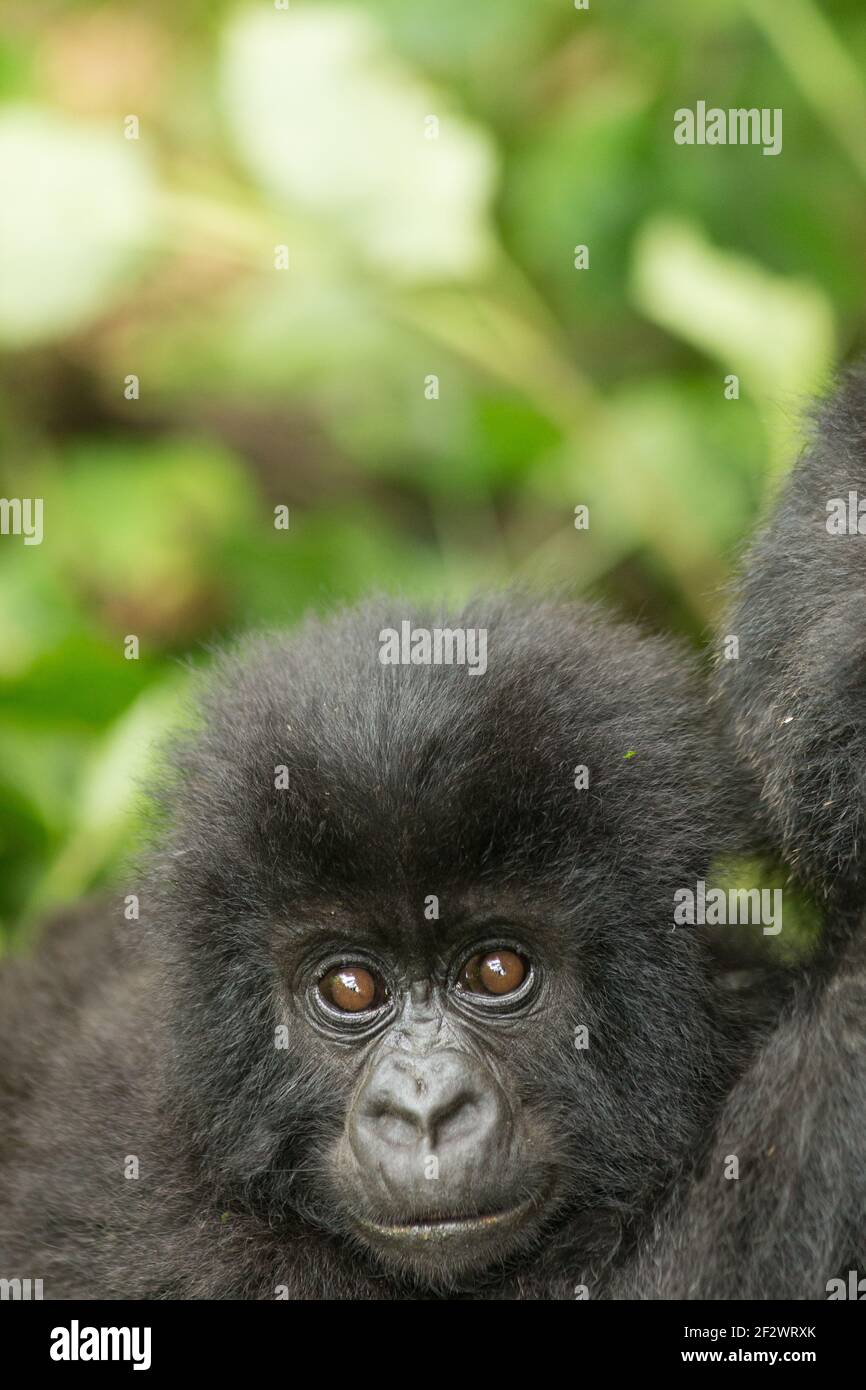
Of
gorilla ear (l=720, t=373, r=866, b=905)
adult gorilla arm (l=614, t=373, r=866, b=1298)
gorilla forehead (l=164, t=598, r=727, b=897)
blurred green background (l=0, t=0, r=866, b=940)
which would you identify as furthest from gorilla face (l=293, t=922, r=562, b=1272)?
blurred green background (l=0, t=0, r=866, b=940)

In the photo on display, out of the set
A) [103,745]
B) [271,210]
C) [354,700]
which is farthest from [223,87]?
[354,700]

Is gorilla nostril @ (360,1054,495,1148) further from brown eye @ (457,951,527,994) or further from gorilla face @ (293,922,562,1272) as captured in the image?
brown eye @ (457,951,527,994)

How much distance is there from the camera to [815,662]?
2.93 meters

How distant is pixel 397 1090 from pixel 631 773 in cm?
77

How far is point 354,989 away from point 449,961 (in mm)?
202

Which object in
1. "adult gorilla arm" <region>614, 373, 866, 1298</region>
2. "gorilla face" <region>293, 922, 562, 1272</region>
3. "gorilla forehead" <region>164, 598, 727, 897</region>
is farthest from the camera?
"gorilla forehead" <region>164, 598, 727, 897</region>

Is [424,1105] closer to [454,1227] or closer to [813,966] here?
[454,1227]

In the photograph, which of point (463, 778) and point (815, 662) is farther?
point (463, 778)

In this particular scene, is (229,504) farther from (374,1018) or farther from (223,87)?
(374,1018)

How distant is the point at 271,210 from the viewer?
6.19 m

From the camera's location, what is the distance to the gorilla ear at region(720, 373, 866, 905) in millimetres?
2885

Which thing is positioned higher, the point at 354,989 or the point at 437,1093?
the point at 354,989

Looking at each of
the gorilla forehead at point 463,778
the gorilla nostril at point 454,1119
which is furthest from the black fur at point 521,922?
the gorilla nostril at point 454,1119

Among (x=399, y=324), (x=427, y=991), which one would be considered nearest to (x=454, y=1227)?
(x=427, y=991)
